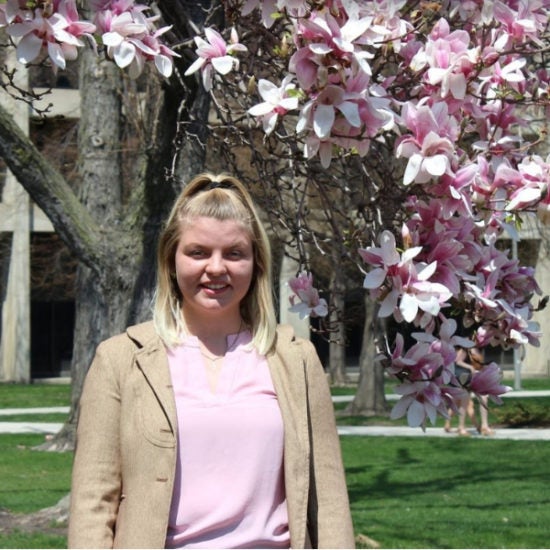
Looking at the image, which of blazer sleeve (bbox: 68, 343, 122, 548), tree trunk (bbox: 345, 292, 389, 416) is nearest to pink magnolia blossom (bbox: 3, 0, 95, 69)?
blazer sleeve (bbox: 68, 343, 122, 548)

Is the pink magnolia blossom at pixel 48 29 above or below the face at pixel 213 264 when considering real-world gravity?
above

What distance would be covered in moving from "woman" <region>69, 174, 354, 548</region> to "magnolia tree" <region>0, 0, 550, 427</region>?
302mm

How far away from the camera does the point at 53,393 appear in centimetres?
2853

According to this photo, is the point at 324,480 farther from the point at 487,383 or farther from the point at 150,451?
the point at 487,383

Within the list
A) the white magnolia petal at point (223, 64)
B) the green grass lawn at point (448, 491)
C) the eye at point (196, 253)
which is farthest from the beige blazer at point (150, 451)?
the green grass lawn at point (448, 491)

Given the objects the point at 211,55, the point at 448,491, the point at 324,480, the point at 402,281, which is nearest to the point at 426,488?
the point at 448,491

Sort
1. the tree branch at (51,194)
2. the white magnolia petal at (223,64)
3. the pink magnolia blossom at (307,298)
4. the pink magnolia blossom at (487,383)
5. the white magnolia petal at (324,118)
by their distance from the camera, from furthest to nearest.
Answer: the tree branch at (51,194) → the pink magnolia blossom at (307,298) → the pink magnolia blossom at (487,383) → the white magnolia petal at (223,64) → the white magnolia petal at (324,118)

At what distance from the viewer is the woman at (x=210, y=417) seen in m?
2.94

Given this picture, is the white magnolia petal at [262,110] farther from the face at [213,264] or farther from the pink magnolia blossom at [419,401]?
the pink magnolia blossom at [419,401]

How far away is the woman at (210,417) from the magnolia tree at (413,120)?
302 millimetres

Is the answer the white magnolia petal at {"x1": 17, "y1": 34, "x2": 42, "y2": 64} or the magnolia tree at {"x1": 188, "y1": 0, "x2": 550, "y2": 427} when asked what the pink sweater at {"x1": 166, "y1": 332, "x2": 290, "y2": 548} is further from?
the white magnolia petal at {"x1": 17, "y1": 34, "x2": 42, "y2": 64}

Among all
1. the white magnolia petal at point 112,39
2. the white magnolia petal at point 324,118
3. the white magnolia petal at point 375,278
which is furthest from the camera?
the white magnolia petal at point 112,39

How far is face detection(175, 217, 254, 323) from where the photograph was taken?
3.12 metres

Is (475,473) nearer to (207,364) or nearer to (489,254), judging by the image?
(489,254)
